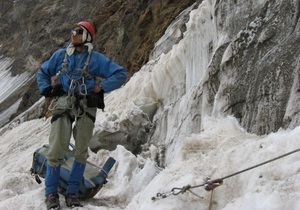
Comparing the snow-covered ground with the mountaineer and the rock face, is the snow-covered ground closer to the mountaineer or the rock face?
the mountaineer

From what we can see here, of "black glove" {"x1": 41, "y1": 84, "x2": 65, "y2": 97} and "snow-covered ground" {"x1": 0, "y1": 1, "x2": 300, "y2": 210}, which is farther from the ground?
"black glove" {"x1": 41, "y1": 84, "x2": 65, "y2": 97}

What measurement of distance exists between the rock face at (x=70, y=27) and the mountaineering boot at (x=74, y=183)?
9930 mm


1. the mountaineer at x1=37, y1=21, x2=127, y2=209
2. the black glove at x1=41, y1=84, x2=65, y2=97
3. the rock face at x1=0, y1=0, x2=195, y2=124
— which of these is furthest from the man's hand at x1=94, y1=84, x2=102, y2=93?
the rock face at x1=0, y1=0, x2=195, y2=124

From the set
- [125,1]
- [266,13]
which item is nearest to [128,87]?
[266,13]

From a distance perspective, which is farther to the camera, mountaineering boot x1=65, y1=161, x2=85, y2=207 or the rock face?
the rock face

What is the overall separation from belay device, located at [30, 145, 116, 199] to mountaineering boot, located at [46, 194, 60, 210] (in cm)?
20

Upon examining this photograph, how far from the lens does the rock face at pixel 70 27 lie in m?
16.6

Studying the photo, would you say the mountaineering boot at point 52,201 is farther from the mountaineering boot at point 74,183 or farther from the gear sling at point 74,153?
the gear sling at point 74,153

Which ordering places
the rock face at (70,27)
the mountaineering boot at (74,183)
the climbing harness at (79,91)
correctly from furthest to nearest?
the rock face at (70,27)
the mountaineering boot at (74,183)
the climbing harness at (79,91)

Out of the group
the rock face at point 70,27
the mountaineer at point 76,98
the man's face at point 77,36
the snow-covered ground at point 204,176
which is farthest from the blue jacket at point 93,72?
the rock face at point 70,27

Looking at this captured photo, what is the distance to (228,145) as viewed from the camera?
14.8ft

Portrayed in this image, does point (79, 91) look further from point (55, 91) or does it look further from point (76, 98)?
point (55, 91)

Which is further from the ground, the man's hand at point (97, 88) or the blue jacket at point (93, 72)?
the blue jacket at point (93, 72)

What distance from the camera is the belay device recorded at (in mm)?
4945
